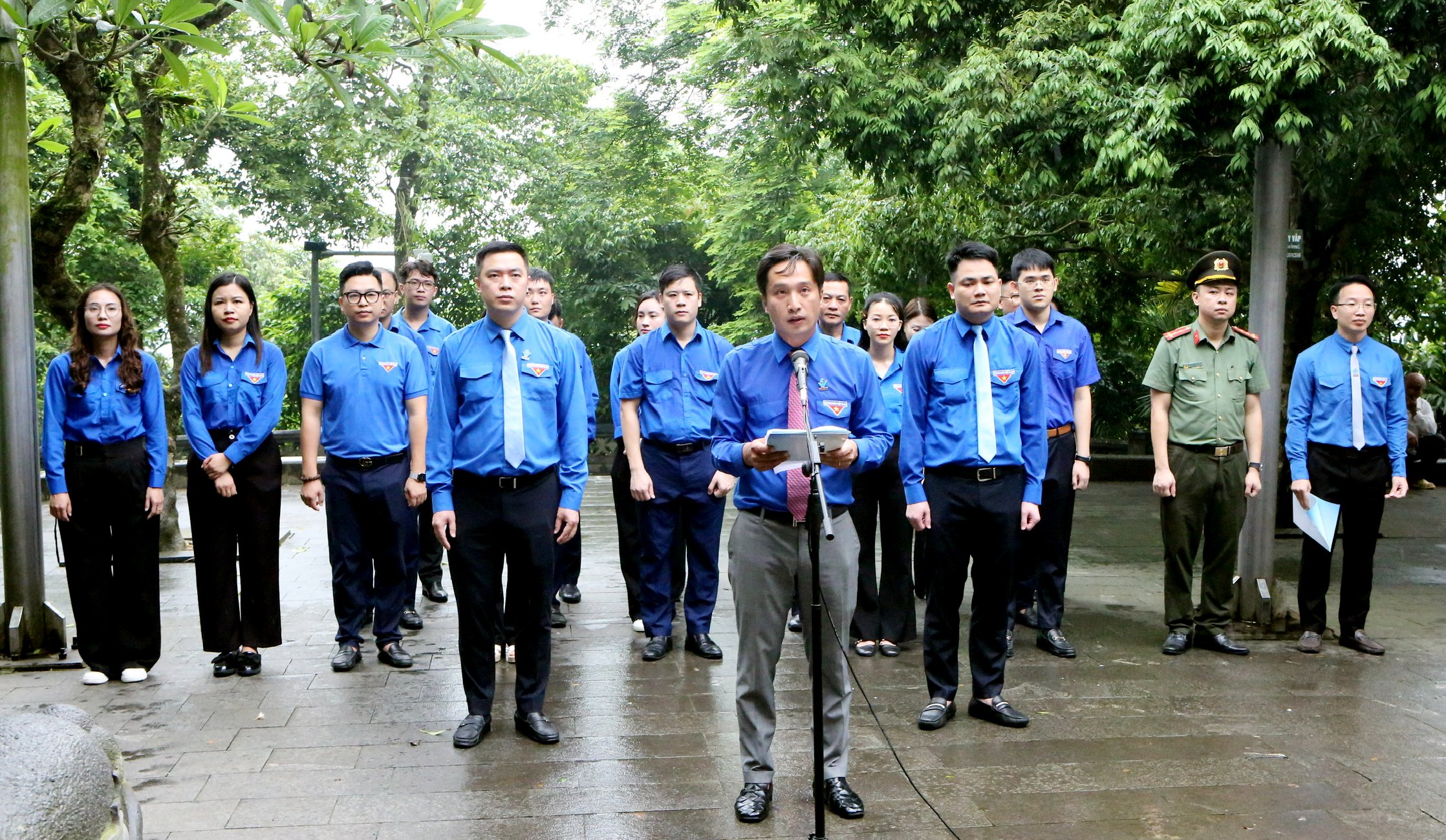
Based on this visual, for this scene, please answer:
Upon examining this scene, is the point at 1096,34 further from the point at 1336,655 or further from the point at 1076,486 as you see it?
the point at 1336,655

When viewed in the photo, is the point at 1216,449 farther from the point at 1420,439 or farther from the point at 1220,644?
the point at 1420,439

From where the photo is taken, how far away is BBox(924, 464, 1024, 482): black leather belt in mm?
5332

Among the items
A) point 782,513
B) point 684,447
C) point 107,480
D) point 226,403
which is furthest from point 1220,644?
point 107,480

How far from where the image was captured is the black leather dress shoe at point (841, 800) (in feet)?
14.0

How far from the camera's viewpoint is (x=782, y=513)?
4.31 m

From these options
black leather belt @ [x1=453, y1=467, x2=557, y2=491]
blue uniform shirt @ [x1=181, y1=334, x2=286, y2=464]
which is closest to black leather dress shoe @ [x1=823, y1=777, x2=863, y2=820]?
black leather belt @ [x1=453, y1=467, x2=557, y2=491]

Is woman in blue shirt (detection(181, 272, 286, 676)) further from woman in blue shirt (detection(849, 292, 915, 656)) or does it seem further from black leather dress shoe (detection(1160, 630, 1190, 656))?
black leather dress shoe (detection(1160, 630, 1190, 656))

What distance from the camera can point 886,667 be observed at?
21.3 feet

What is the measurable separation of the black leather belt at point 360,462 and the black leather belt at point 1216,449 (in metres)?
4.24

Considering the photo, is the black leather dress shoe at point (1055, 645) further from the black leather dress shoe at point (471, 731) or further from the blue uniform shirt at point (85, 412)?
the blue uniform shirt at point (85, 412)

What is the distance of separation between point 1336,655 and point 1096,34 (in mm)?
4412

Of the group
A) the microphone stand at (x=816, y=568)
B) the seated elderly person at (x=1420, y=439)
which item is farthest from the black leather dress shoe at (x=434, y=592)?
the seated elderly person at (x=1420, y=439)

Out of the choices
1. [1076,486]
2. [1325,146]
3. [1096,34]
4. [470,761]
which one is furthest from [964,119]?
[470,761]

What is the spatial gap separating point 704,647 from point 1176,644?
2.55 metres
